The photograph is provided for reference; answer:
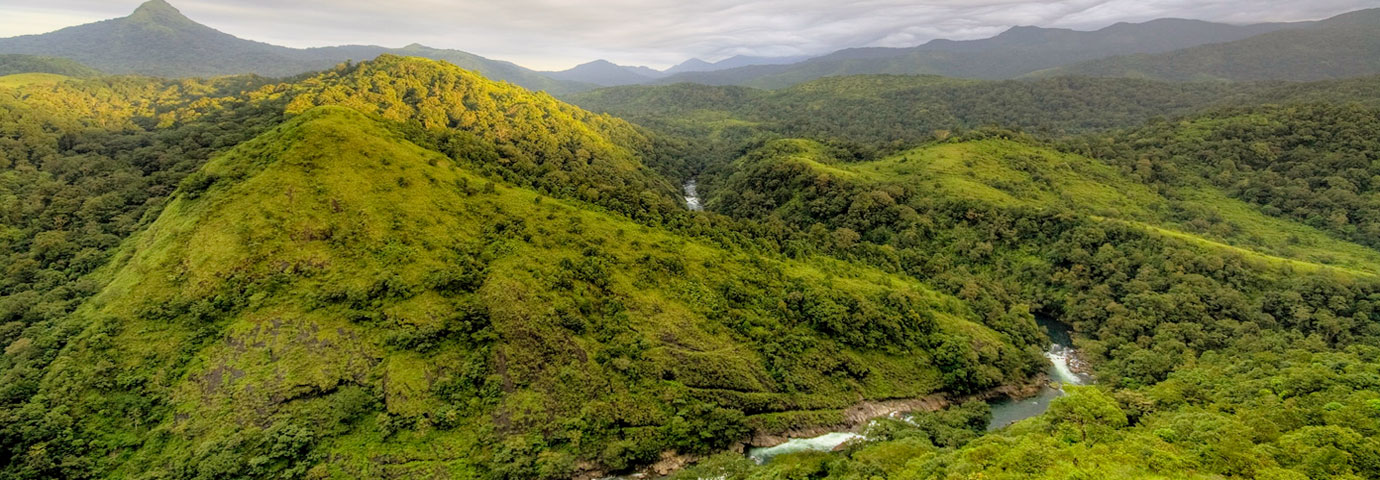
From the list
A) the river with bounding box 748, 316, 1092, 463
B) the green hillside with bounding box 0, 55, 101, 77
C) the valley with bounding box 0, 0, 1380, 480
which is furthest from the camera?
the green hillside with bounding box 0, 55, 101, 77

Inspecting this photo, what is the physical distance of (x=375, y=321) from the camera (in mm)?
49281

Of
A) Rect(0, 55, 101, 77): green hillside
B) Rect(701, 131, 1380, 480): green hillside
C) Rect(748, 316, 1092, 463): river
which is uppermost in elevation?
Rect(0, 55, 101, 77): green hillside

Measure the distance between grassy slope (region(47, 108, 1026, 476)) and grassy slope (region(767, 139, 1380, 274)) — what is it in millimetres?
43968

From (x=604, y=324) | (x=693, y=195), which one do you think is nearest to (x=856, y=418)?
(x=604, y=324)

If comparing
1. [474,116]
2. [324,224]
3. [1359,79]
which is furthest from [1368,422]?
[1359,79]

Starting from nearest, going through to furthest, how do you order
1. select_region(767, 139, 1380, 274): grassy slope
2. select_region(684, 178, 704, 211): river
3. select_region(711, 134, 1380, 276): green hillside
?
1. select_region(767, 139, 1380, 274): grassy slope
2. select_region(711, 134, 1380, 276): green hillside
3. select_region(684, 178, 704, 211): river

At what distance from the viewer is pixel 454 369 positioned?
48.0 meters

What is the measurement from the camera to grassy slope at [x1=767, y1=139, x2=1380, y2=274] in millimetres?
76188

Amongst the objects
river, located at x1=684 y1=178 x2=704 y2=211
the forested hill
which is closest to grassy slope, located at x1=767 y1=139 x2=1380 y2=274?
river, located at x1=684 y1=178 x2=704 y2=211

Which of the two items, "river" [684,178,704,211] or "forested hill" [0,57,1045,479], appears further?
"river" [684,178,704,211]

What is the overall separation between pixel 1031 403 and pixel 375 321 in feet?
211

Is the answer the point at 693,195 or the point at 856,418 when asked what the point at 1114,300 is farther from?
the point at 693,195

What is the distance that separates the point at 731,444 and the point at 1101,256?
200 feet

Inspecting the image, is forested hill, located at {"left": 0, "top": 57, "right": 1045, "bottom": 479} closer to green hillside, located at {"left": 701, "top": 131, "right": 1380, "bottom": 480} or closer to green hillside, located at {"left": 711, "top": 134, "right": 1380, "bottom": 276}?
green hillside, located at {"left": 701, "top": 131, "right": 1380, "bottom": 480}
